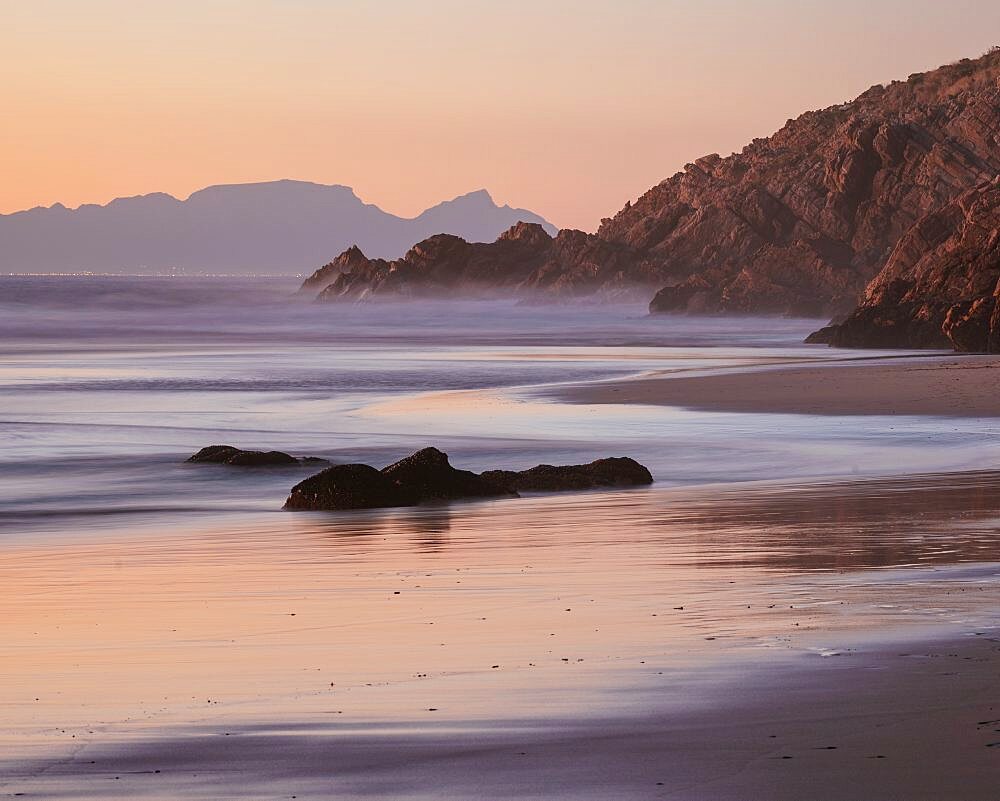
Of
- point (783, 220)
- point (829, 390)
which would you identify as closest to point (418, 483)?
point (829, 390)

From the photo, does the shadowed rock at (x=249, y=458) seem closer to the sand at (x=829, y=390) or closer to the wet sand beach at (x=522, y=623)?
the wet sand beach at (x=522, y=623)

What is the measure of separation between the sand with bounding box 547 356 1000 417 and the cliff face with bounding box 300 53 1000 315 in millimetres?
62228

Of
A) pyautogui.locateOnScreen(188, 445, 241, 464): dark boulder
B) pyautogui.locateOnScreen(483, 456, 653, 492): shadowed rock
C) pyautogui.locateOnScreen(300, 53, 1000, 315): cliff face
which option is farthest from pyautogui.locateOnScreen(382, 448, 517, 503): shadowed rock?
pyautogui.locateOnScreen(300, 53, 1000, 315): cliff face

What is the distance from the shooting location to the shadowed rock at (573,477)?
17.4m

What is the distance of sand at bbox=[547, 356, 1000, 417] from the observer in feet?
96.5

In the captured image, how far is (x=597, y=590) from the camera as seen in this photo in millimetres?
10039

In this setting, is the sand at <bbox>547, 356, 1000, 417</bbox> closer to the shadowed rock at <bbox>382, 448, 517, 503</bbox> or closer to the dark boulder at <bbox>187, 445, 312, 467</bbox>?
the dark boulder at <bbox>187, 445, 312, 467</bbox>

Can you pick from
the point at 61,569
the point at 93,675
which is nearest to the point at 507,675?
the point at 93,675

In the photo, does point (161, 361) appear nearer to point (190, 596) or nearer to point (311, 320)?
point (190, 596)

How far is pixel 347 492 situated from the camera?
1599 centimetres

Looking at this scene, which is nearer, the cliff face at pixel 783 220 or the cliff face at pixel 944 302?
the cliff face at pixel 944 302

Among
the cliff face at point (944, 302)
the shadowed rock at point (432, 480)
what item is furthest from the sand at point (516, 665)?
the cliff face at point (944, 302)

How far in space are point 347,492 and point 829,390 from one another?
1975 centimetres

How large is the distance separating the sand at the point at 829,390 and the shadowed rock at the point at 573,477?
1080cm
